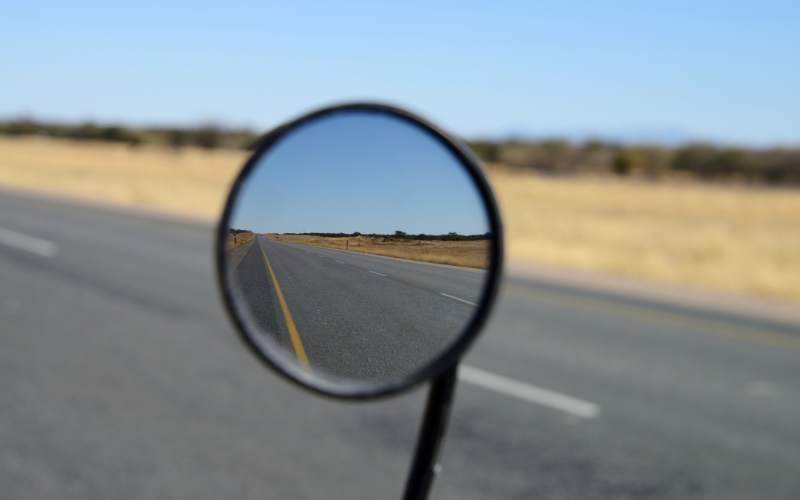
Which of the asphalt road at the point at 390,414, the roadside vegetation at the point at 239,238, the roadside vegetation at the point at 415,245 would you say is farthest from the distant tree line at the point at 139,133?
the roadside vegetation at the point at 415,245

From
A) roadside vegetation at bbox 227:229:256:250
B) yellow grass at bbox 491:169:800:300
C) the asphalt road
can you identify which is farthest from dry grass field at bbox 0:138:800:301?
roadside vegetation at bbox 227:229:256:250

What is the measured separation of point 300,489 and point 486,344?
470cm

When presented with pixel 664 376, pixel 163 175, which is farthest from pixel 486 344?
pixel 163 175

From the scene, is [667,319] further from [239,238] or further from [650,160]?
[650,160]

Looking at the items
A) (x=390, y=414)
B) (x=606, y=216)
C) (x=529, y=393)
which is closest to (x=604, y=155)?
(x=606, y=216)

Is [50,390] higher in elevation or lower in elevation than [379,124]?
lower

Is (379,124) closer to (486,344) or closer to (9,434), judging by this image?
(9,434)

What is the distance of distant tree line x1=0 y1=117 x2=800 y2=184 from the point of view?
8762cm

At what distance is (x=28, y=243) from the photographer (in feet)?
61.0

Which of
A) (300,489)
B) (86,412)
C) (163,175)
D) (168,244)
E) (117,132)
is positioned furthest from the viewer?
(117,132)

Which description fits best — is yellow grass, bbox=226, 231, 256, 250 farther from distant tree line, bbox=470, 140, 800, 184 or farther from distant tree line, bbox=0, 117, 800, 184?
distant tree line, bbox=470, 140, 800, 184

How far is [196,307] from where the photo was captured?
1183 centimetres

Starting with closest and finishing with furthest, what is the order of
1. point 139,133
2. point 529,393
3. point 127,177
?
point 529,393, point 127,177, point 139,133

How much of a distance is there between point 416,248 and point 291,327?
0.26 m
